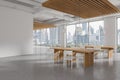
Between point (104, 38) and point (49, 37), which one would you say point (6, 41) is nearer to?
point (104, 38)

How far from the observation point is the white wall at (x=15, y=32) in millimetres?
8471

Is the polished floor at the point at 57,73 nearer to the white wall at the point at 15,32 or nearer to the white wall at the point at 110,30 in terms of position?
the white wall at the point at 15,32

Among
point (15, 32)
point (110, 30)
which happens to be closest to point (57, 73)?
point (15, 32)

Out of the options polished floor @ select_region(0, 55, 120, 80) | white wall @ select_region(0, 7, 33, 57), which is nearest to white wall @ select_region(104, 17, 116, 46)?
polished floor @ select_region(0, 55, 120, 80)

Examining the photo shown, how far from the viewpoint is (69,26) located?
16344 millimetres

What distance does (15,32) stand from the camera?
9.16 meters

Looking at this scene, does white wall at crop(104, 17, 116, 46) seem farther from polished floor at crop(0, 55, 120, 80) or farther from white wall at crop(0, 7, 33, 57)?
white wall at crop(0, 7, 33, 57)

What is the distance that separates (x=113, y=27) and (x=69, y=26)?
241 inches

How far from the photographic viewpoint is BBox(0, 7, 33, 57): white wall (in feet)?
27.8

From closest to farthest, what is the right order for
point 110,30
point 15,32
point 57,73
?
point 57,73 → point 15,32 → point 110,30

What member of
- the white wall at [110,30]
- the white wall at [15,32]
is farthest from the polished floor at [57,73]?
the white wall at [110,30]

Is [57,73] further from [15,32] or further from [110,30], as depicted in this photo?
[110,30]

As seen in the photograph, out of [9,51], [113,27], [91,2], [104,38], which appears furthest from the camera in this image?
[104,38]

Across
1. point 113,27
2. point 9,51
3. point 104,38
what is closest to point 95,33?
point 104,38
